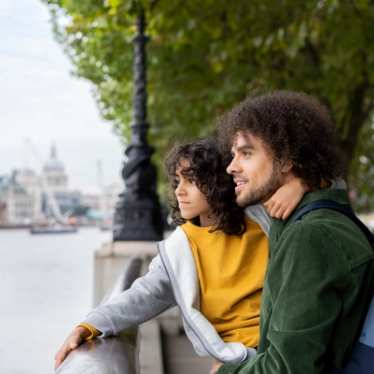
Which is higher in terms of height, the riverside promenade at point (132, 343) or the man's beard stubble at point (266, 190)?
the man's beard stubble at point (266, 190)

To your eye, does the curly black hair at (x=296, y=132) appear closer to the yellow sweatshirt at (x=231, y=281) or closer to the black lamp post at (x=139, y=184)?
the yellow sweatshirt at (x=231, y=281)

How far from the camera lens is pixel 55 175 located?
632 feet

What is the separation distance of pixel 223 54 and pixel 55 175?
182 metres

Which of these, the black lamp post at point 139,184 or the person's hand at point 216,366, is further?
the black lamp post at point 139,184

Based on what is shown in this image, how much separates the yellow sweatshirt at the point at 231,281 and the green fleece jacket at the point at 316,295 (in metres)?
0.92

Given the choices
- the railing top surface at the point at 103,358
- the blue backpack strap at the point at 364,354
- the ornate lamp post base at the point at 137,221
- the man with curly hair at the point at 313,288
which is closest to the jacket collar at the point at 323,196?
the man with curly hair at the point at 313,288

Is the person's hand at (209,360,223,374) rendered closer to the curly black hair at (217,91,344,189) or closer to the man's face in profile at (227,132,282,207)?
the man's face in profile at (227,132,282,207)

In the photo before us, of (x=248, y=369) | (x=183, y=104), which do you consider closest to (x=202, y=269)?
(x=248, y=369)

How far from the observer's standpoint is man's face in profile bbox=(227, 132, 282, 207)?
8.38ft

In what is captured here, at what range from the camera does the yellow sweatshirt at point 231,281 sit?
3.17m

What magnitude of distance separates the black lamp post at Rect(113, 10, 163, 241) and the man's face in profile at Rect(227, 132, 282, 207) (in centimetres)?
863

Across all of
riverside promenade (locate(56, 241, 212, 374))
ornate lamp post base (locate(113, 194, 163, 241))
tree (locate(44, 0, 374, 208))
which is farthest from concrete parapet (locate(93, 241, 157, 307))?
tree (locate(44, 0, 374, 208))

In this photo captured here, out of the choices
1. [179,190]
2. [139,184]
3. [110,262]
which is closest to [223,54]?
[139,184]

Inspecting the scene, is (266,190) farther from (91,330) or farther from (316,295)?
(91,330)
